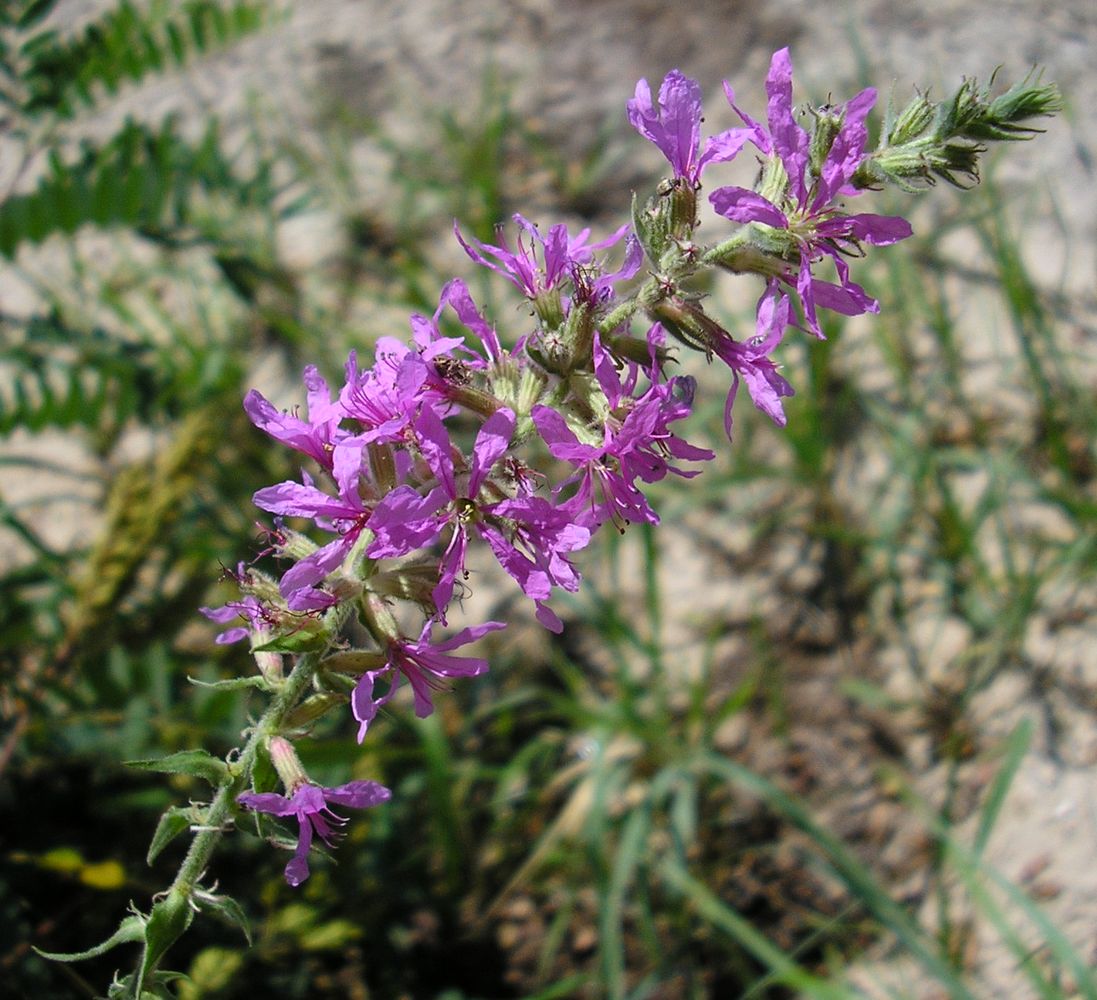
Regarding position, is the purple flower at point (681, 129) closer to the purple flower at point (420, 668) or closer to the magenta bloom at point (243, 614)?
the purple flower at point (420, 668)

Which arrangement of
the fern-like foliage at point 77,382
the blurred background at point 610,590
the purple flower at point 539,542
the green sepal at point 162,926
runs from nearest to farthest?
1. the green sepal at point 162,926
2. the purple flower at point 539,542
3. the blurred background at point 610,590
4. the fern-like foliage at point 77,382

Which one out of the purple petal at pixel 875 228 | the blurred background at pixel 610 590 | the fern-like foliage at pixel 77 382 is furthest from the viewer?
the fern-like foliage at pixel 77 382

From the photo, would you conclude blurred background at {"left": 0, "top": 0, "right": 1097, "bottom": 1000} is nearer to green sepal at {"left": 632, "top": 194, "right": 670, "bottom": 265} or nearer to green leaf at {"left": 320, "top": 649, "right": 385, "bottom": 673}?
green leaf at {"left": 320, "top": 649, "right": 385, "bottom": 673}

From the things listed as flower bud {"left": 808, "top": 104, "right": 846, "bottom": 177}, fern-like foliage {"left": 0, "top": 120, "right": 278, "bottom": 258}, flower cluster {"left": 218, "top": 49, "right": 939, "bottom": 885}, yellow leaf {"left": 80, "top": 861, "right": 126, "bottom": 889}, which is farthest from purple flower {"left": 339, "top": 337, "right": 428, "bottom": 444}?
fern-like foliage {"left": 0, "top": 120, "right": 278, "bottom": 258}

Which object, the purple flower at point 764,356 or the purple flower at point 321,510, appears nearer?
the purple flower at point 321,510

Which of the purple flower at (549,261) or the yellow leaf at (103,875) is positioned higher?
the purple flower at (549,261)

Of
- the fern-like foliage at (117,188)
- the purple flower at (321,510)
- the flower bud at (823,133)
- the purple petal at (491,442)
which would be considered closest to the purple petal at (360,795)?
the purple flower at (321,510)

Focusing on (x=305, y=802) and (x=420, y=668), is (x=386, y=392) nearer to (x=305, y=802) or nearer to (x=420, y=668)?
(x=420, y=668)

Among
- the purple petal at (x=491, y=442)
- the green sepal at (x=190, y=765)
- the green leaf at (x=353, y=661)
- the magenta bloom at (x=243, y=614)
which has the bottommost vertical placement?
the green sepal at (x=190, y=765)
